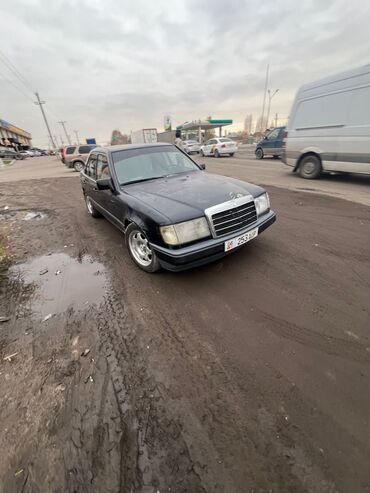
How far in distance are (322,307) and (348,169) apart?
249 inches

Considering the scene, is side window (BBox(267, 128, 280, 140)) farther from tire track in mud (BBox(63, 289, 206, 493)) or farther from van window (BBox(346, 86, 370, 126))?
tire track in mud (BBox(63, 289, 206, 493))

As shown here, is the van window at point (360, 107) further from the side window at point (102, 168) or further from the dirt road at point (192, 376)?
the side window at point (102, 168)

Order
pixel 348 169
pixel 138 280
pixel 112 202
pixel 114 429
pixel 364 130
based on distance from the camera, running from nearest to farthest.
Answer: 1. pixel 114 429
2. pixel 138 280
3. pixel 112 202
4. pixel 364 130
5. pixel 348 169

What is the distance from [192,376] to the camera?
6.00 ft

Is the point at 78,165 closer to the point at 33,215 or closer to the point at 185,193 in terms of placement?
the point at 33,215

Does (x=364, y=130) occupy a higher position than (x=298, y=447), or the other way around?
(x=364, y=130)

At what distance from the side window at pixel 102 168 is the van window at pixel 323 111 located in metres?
6.78

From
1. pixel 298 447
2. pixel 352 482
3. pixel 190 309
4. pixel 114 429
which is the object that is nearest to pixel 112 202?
pixel 190 309

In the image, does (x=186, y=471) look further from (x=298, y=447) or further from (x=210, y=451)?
(x=298, y=447)

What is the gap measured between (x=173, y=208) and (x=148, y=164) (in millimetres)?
1594

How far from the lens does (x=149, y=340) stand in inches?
85.9

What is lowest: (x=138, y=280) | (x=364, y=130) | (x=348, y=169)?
(x=138, y=280)

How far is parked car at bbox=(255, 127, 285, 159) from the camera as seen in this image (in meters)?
13.9

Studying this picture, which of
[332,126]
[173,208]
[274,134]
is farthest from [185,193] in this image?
[274,134]
